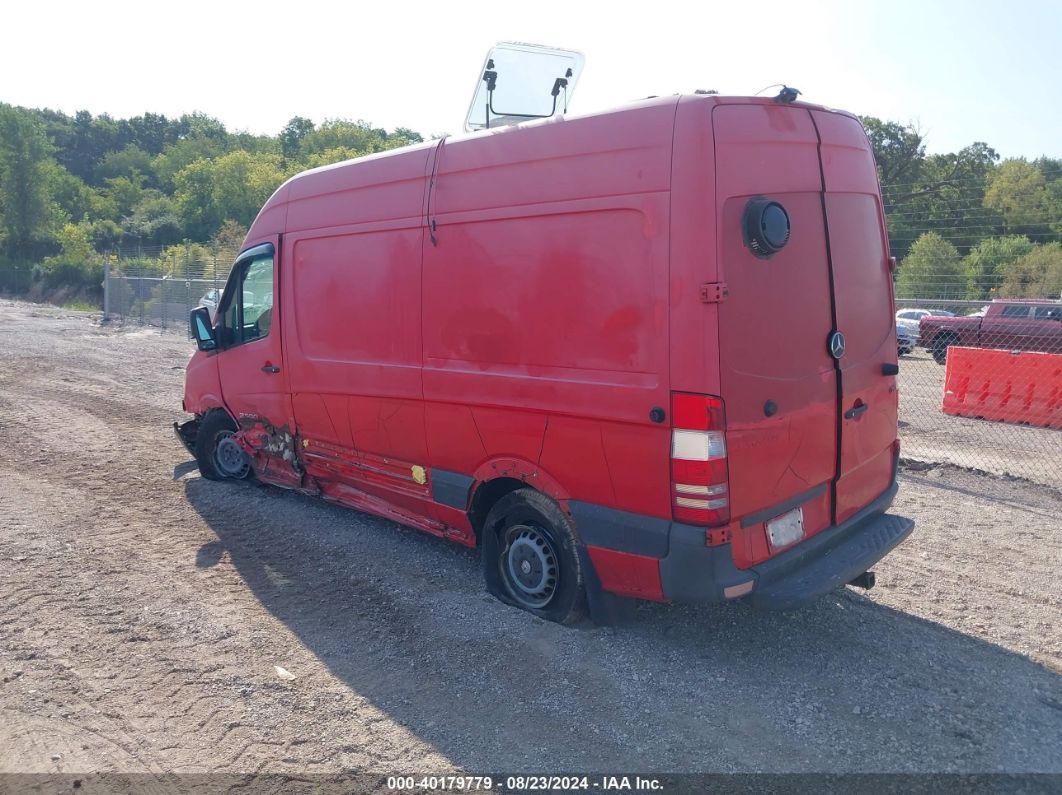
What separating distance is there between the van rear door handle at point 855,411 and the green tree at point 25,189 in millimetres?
63930

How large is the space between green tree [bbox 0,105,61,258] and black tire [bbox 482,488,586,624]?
6288cm

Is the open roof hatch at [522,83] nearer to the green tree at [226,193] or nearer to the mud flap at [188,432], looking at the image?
the mud flap at [188,432]

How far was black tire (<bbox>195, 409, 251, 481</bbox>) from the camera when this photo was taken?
7076 millimetres

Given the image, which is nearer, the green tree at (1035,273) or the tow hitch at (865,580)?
the tow hitch at (865,580)

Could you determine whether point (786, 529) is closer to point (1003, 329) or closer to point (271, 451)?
point (271, 451)

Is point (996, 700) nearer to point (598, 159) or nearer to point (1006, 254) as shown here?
point (598, 159)

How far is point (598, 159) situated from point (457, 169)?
1041 mm

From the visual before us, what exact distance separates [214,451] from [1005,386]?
10181 mm

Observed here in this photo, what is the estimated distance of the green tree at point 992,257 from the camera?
17.8m

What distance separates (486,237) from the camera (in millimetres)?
4391

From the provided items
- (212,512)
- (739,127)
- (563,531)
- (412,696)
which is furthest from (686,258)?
(212,512)

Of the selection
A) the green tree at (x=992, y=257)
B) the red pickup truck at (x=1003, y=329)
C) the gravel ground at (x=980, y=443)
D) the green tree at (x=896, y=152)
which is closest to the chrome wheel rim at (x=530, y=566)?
the gravel ground at (x=980, y=443)

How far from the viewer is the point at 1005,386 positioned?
36.2 ft

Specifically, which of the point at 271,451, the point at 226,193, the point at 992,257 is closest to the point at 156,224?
the point at 226,193
